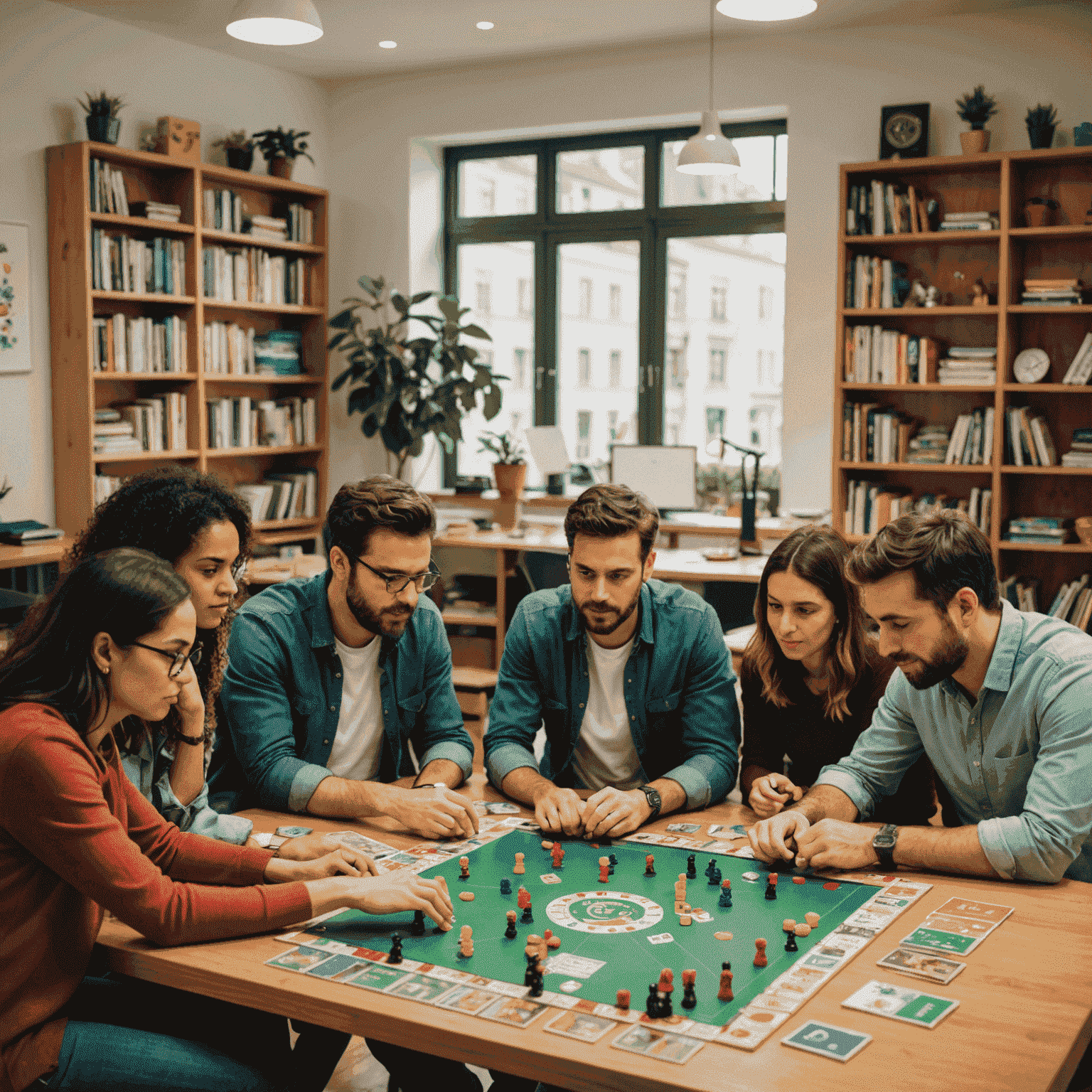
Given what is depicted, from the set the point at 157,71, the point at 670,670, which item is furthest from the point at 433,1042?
the point at 157,71

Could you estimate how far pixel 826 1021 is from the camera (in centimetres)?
137

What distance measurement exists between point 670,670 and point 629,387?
4460 mm

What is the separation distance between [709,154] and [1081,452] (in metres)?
2.09

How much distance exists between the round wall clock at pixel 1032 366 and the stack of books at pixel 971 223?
58 centimetres

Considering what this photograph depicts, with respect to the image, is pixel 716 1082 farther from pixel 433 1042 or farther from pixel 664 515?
pixel 664 515

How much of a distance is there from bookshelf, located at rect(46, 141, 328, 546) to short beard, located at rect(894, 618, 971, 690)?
4366 millimetres

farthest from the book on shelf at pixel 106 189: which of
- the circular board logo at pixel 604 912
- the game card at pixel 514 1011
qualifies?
the game card at pixel 514 1011

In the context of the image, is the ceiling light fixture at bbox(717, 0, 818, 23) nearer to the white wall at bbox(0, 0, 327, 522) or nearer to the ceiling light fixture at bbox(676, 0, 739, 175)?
the ceiling light fixture at bbox(676, 0, 739, 175)

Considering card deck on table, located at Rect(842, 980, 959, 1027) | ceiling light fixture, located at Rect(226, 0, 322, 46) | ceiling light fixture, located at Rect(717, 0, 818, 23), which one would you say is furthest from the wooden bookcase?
card deck on table, located at Rect(842, 980, 959, 1027)

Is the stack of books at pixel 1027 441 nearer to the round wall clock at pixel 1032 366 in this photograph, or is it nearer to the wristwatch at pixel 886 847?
the round wall clock at pixel 1032 366

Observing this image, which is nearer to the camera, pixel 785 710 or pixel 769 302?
pixel 785 710

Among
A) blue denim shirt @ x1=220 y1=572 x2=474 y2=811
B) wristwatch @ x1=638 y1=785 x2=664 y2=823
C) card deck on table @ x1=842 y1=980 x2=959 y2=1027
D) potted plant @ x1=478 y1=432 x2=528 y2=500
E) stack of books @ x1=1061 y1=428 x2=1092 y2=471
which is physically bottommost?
card deck on table @ x1=842 y1=980 x2=959 y2=1027

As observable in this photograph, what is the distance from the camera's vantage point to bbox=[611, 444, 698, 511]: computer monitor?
5711mm

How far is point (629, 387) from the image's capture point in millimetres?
6734
